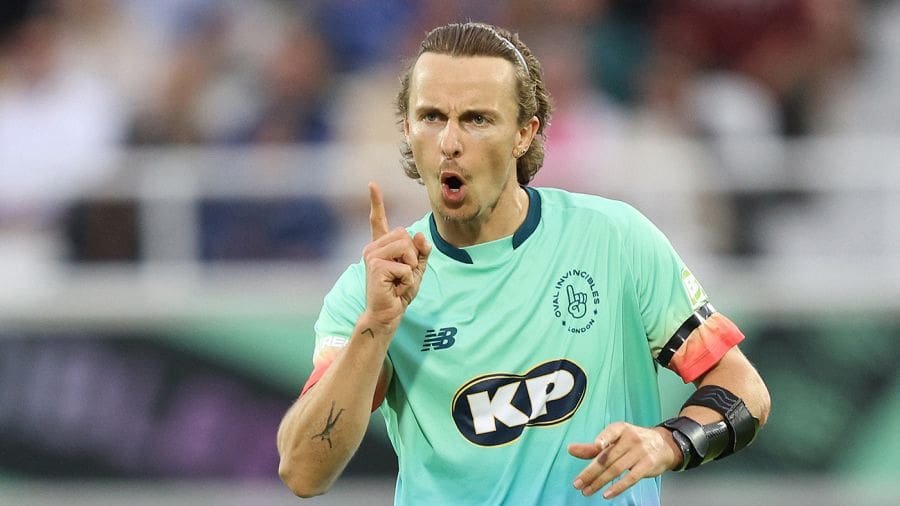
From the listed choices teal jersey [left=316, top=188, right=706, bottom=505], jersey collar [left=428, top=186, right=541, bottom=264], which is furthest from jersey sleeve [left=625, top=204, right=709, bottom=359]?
jersey collar [left=428, top=186, right=541, bottom=264]

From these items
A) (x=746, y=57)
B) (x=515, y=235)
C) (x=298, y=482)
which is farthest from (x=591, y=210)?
(x=746, y=57)

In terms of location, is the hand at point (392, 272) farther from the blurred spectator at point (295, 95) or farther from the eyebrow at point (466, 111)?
the blurred spectator at point (295, 95)

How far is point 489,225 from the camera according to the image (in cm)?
500

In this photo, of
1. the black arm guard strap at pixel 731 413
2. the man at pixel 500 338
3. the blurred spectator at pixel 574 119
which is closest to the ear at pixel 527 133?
the man at pixel 500 338

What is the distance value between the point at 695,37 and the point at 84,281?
4.35m

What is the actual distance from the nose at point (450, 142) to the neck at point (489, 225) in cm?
30

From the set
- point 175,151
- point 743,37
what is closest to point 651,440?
point 175,151

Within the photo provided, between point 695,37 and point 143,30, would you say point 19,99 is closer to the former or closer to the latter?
point 143,30

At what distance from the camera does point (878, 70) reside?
10359 mm

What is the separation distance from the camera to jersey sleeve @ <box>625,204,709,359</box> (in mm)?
4832

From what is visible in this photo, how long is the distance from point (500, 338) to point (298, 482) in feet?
2.50

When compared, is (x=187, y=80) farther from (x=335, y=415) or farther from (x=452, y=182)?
(x=335, y=415)

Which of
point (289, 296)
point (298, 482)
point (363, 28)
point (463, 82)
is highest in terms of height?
point (463, 82)

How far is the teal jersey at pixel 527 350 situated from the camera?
481cm
